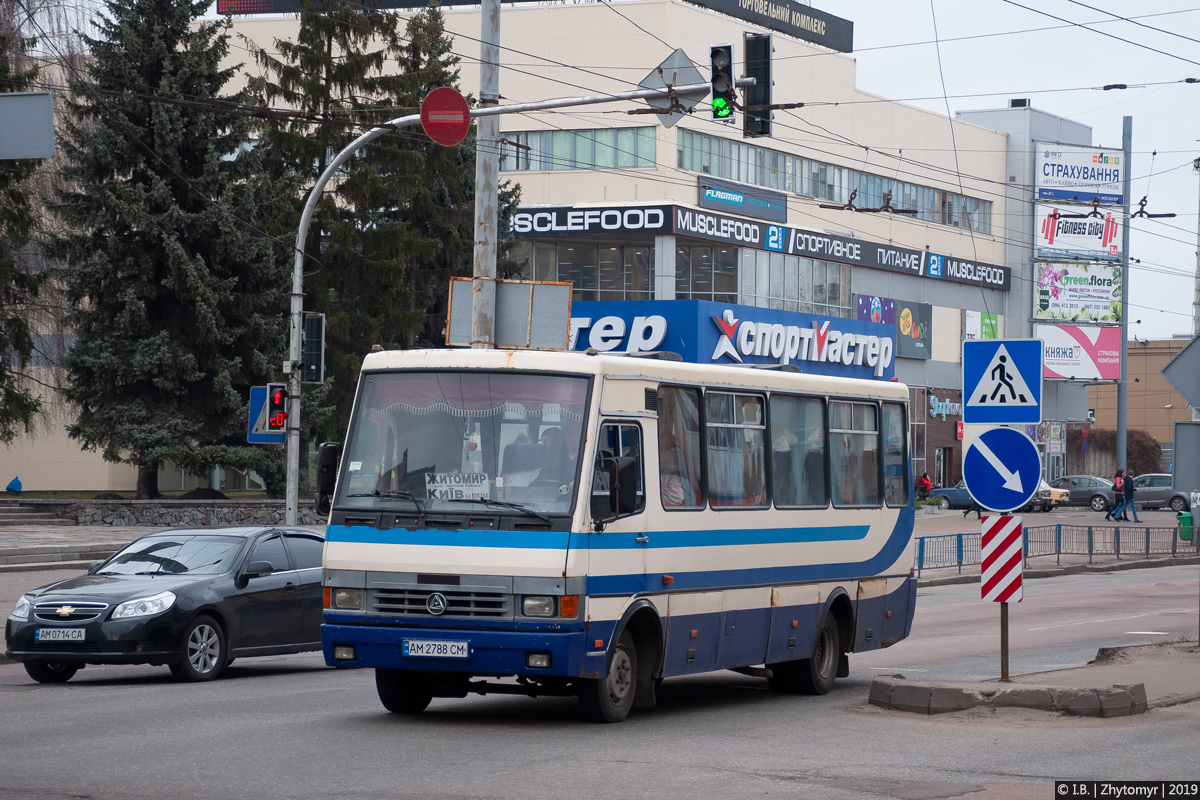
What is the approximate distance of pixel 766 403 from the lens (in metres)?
13.5

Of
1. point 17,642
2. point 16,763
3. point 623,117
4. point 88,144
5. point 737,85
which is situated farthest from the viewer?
point 623,117

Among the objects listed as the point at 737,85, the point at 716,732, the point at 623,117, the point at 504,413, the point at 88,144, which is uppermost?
the point at 623,117

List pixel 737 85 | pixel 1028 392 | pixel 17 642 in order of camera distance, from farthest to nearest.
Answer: pixel 737 85
pixel 17 642
pixel 1028 392

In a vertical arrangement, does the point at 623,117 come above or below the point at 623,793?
above

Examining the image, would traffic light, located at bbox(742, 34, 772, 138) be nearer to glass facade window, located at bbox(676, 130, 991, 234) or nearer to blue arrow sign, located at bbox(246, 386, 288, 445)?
blue arrow sign, located at bbox(246, 386, 288, 445)

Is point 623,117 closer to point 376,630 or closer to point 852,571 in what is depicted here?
point 852,571

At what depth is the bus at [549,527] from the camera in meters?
10.7

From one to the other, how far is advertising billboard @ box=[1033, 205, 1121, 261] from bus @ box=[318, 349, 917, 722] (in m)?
73.7

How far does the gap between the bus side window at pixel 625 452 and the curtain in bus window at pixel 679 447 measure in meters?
0.28

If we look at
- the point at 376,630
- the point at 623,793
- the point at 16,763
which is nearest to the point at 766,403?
the point at 376,630

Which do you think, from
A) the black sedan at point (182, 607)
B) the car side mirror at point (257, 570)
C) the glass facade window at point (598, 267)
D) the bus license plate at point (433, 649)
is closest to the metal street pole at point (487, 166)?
the black sedan at point (182, 607)

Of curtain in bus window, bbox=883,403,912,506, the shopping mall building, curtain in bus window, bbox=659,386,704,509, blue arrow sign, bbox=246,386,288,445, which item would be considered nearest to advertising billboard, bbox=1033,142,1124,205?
the shopping mall building

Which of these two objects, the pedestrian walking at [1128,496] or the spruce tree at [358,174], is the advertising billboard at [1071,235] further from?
the spruce tree at [358,174]

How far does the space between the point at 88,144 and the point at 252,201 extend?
14.0ft
